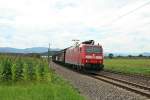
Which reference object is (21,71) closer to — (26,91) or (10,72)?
(10,72)

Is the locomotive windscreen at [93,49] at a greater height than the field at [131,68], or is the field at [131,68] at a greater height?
the locomotive windscreen at [93,49]

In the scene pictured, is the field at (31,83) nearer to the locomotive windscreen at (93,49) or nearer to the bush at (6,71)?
the bush at (6,71)

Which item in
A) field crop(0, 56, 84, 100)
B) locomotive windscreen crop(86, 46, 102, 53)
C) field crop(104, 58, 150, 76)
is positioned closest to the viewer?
field crop(0, 56, 84, 100)

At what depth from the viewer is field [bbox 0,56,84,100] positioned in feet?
49.2

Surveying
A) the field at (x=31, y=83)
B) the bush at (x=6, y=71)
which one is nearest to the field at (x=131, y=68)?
the field at (x=31, y=83)

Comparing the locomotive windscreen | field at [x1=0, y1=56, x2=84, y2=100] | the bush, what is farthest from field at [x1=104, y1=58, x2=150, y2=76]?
the bush

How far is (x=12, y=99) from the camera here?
1338 centimetres

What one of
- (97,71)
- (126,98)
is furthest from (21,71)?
(97,71)

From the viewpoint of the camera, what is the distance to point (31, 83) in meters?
21.1

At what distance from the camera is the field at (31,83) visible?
1498 centimetres

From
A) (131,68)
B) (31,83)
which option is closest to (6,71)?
(31,83)

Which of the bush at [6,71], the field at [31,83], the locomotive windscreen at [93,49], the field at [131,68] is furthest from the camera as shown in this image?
the locomotive windscreen at [93,49]

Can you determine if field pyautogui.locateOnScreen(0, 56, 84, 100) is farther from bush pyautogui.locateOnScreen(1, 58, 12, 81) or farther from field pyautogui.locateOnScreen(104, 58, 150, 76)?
field pyautogui.locateOnScreen(104, 58, 150, 76)

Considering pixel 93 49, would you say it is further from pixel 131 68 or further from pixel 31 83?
pixel 31 83
